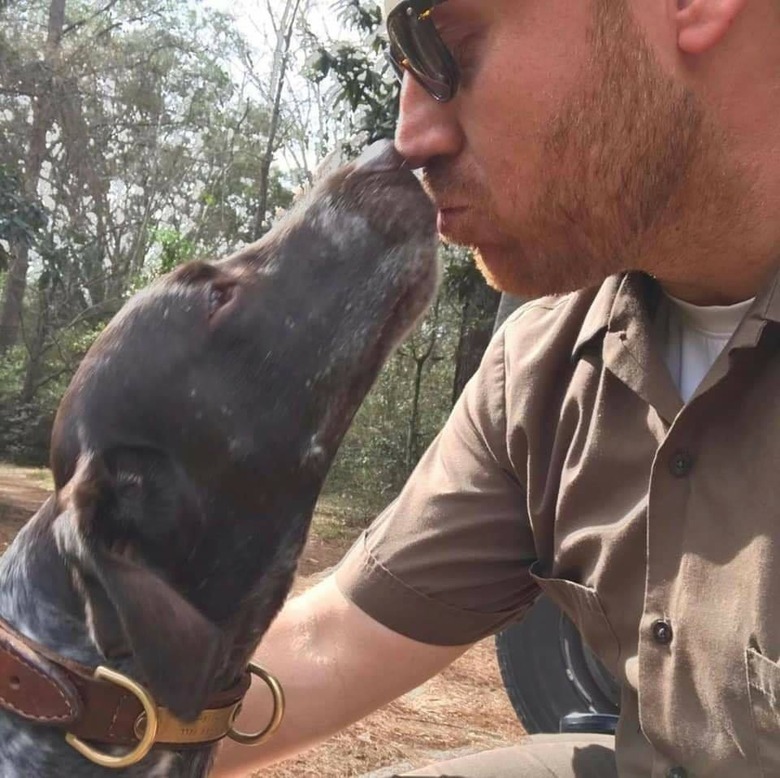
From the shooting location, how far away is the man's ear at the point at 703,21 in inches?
74.2

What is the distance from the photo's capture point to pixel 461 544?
252 cm

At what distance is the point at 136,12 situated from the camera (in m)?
22.8

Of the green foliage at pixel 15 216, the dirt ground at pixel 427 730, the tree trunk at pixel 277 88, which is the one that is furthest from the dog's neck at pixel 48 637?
the tree trunk at pixel 277 88

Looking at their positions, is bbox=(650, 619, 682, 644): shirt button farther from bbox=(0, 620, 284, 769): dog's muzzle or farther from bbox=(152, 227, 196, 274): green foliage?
bbox=(152, 227, 196, 274): green foliage

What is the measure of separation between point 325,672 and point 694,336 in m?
1.23

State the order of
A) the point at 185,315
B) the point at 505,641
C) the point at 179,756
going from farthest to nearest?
the point at 505,641, the point at 185,315, the point at 179,756

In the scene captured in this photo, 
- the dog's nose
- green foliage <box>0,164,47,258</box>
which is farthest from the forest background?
the dog's nose

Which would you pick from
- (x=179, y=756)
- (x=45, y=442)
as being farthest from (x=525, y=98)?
(x=45, y=442)

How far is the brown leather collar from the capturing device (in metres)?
1.93

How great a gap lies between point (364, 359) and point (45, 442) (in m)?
14.7

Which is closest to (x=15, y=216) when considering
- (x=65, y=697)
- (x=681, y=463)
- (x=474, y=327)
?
(x=474, y=327)

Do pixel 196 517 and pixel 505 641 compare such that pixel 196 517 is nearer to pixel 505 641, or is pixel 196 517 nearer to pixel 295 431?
pixel 295 431

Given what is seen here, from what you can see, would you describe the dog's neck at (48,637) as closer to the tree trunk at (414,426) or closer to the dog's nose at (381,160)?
the dog's nose at (381,160)

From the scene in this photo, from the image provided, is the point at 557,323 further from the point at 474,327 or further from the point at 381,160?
the point at 474,327
